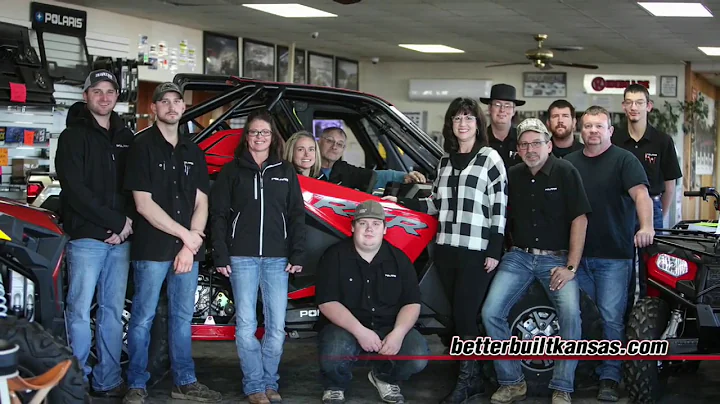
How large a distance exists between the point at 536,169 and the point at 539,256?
1.63ft

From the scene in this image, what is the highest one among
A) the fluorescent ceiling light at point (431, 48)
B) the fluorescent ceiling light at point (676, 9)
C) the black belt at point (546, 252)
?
the fluorescent ceiling light at point (431, 48)

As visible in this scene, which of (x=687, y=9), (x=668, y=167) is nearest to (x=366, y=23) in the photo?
(x=687, y=9)

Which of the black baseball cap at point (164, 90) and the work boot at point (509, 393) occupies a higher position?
the black baseball cap at point (164, 90)

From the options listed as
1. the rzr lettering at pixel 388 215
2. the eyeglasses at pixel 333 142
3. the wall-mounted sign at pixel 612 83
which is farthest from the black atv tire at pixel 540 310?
the wall-mounted sign at pixel 612 83

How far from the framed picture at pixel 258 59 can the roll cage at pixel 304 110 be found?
8.03 meters

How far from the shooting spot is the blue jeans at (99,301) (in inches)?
197

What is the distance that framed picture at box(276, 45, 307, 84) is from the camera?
1552cm

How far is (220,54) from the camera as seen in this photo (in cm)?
1409

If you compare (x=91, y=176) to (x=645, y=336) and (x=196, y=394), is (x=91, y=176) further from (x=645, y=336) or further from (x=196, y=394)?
(x=645, y=336)

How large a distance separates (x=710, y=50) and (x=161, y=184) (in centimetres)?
1258

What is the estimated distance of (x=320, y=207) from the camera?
552 cm

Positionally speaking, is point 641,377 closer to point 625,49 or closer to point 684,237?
point 684,237

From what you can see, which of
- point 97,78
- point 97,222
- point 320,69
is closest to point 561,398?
point 97,222

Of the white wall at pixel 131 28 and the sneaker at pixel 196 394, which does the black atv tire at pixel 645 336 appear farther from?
the white wall at pixel 131 28
